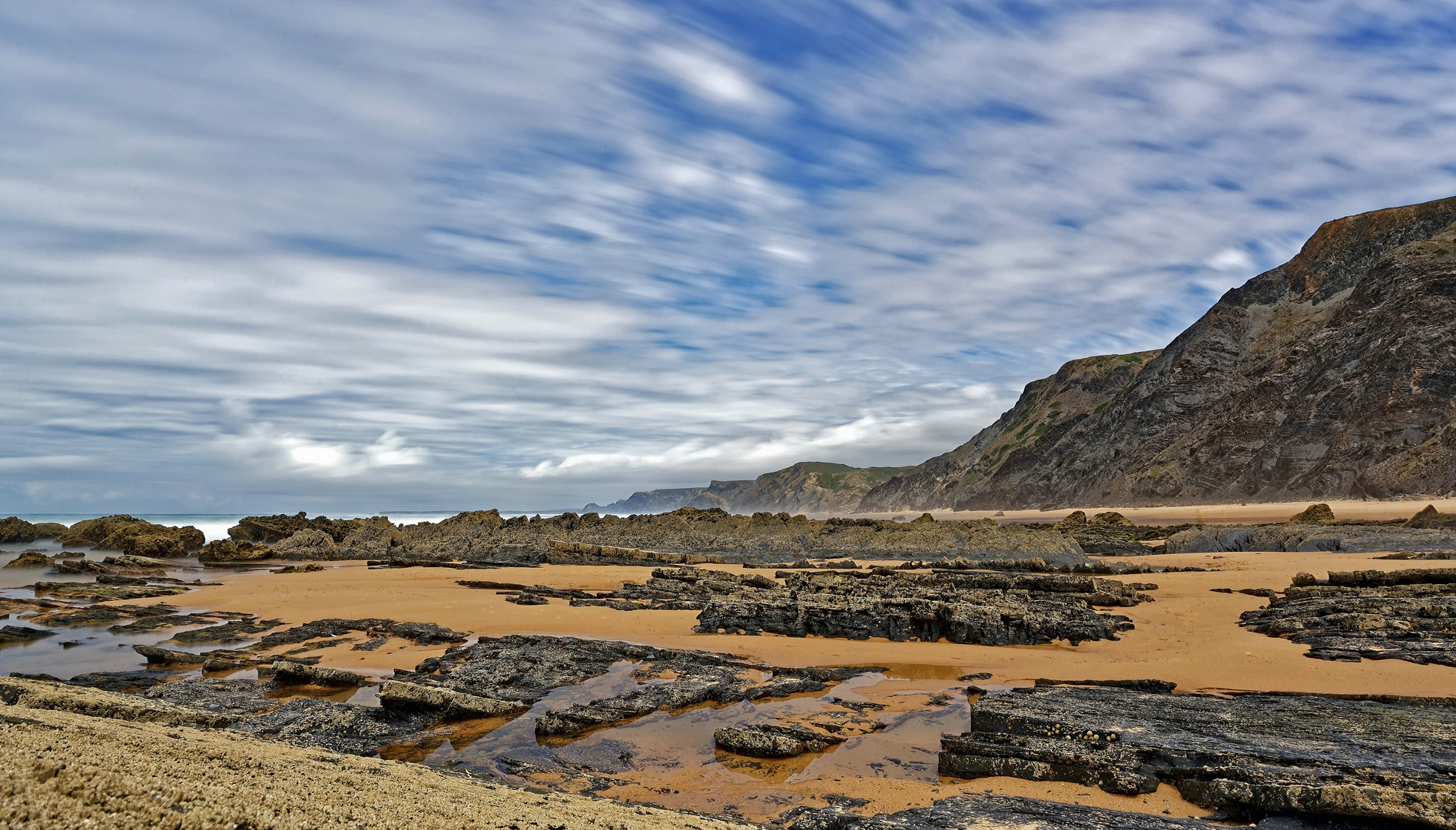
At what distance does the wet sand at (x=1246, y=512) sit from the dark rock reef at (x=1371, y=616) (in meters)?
30.9

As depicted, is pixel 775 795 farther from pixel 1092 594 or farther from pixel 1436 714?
pixel 1092 594

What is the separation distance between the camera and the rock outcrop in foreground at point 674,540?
4275cm

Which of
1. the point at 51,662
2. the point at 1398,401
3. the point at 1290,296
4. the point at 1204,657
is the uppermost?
the point at 1290,296

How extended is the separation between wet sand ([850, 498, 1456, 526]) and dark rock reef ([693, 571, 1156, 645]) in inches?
1489

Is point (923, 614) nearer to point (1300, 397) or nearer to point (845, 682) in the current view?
point (845, 682)

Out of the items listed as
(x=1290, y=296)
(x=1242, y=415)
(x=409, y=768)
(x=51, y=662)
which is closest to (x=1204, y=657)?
(x=409, y=768)

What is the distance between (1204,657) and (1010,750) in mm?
8528

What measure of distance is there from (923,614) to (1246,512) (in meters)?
55.3

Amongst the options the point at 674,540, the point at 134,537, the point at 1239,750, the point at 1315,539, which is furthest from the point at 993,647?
the point at 134,537

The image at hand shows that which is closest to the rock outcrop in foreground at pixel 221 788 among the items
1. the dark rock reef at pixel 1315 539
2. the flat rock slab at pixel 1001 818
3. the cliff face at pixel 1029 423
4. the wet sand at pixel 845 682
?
the flat rock slab at pixel 1001 818

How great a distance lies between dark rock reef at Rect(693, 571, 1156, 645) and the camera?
651 inches

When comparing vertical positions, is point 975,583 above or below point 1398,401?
below

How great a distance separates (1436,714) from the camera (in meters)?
9.10

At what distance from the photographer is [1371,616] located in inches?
601
